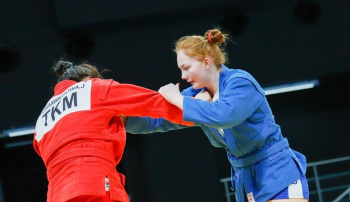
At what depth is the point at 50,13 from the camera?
3.58m

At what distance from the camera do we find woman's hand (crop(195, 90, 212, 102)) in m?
1.98

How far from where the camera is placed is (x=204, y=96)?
199 centimetres

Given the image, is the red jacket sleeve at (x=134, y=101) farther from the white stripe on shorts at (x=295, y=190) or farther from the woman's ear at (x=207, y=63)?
the white stripe on shorts at (x=295, y=190)

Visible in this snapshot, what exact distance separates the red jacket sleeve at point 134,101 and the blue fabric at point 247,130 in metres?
0.09

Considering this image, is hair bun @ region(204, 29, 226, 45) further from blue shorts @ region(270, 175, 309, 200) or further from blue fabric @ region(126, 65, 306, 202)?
blue shorts @ region(270, 175, 309, 200)

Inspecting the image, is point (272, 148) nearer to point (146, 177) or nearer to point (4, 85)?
point (146, 177)

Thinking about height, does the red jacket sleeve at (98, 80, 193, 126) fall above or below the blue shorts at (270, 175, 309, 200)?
above

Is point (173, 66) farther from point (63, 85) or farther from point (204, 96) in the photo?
point (63, 85)

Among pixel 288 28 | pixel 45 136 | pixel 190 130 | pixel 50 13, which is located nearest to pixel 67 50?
pixel 50 13

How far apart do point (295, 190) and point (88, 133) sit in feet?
2.38

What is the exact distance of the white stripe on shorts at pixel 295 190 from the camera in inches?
75.0

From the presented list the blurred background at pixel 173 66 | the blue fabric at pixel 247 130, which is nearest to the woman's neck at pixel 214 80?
the blue fabric at pixel 247 130

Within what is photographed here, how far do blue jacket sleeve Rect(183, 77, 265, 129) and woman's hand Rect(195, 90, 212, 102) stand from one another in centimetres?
13

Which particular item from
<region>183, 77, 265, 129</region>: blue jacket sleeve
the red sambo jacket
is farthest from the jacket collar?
<region>183, 77, 265, 129</region>: blue jacket sleeve
